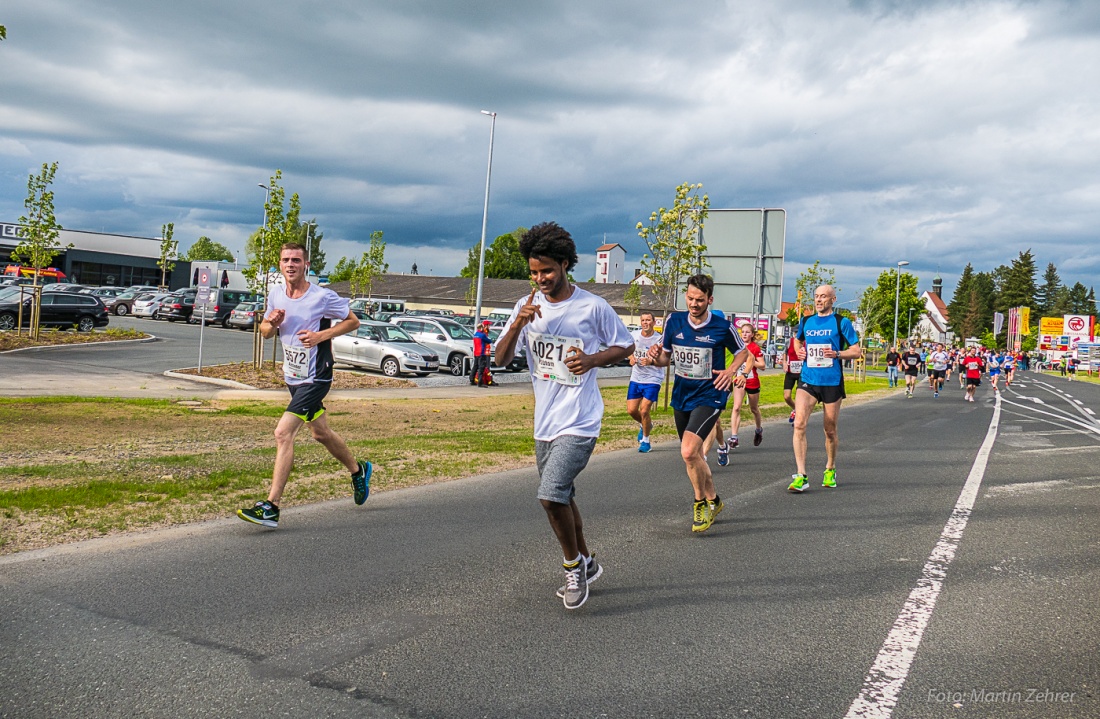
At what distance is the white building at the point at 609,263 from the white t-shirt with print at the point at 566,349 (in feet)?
430

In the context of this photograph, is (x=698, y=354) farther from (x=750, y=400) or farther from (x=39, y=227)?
(x=39, y=227)

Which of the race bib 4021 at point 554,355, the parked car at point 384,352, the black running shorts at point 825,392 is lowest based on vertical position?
the parked car at point 384,352

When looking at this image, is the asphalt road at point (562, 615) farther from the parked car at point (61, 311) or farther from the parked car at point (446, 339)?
the parked car at point (61, 311)

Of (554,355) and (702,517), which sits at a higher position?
(554,355)

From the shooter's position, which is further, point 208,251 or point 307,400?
point 208,251

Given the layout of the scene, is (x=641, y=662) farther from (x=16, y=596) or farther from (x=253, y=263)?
(x=253, y=263)

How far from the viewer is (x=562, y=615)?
458cm

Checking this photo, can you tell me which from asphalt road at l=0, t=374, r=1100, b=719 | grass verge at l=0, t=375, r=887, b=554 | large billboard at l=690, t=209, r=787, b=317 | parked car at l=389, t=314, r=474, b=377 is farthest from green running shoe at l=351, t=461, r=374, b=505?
parked car at l=389, t=314, r=474, b=377

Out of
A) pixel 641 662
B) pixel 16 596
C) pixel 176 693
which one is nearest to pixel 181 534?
pixel 16 596

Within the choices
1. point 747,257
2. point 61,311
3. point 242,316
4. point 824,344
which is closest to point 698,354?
point 824,344

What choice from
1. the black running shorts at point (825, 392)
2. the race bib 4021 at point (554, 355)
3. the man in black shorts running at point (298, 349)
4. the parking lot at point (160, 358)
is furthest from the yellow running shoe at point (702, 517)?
the parking lot at point (160, 358)

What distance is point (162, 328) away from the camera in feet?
137

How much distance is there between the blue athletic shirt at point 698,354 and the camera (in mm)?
6840

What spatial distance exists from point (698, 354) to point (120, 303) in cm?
5379
